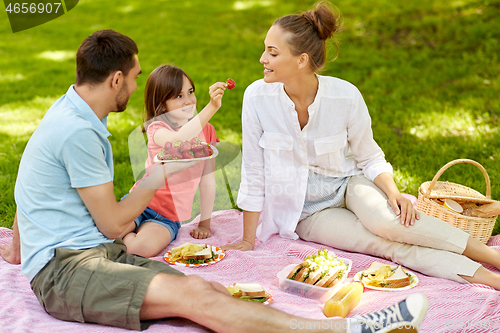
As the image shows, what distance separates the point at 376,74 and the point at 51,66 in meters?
5.55

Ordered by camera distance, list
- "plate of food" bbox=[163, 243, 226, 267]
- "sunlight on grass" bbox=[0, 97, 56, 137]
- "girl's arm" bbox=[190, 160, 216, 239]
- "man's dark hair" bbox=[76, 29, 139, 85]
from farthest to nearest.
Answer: "sunlight on grass" bbox=[0, 97, 56, 137] → "girl's arm" bbox=[190, 160, 216, 239] → "plate of food" bbox=[163, 243, 226, 267] → "man's dark hair" bbox=[76, 29, 139, 85]

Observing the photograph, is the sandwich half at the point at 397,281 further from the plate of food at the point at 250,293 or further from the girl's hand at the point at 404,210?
the plate of food at the point at 250,293

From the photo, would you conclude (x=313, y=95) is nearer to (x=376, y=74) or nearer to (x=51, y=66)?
(x=376, y=74)

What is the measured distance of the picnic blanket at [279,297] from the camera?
224cm

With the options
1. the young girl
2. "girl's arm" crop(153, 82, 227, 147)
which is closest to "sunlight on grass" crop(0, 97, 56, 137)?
the young girl

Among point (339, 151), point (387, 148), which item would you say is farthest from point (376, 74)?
point (339, 151)

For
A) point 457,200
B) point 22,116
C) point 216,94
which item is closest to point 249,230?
point 216,94

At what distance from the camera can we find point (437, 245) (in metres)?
2.86

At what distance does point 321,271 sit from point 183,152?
104 cm

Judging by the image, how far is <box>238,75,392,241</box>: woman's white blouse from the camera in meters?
3.22

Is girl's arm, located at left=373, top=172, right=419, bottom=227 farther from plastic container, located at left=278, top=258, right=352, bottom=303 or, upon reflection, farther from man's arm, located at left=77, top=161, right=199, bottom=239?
man's arm, located at left=77, top=161, right=199, bottom=239

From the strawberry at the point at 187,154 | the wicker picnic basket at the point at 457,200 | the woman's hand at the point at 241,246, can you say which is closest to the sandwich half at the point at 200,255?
the woman's hand at the point at 241,246

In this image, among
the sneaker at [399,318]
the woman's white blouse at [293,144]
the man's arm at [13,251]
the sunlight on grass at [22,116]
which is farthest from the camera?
the sunlight on grass at [22,116]

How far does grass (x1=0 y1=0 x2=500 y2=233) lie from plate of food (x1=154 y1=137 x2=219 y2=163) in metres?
1.01
